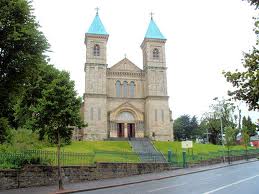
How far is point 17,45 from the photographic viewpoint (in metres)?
17.3

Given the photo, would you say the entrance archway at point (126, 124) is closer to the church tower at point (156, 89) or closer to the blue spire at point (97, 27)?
the church tower at point (156, 89)

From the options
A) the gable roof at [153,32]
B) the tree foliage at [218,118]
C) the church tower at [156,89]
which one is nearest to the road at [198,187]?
the church tower at [156,89]

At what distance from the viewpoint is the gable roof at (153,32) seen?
66.6m

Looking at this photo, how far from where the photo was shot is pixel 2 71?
17.6 metres

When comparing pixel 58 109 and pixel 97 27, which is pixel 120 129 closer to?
pixel 97 27

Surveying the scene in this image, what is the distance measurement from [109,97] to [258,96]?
5409 centimetres

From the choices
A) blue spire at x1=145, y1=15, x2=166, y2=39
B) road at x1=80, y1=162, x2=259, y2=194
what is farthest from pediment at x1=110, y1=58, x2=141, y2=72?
road at x1=80, y1=162, x2=259, y2=194

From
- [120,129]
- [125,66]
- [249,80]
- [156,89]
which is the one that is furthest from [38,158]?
[125,66]

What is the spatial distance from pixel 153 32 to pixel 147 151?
96.6 ft

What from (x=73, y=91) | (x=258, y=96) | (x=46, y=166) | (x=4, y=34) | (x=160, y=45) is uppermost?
(x=160, y=45)

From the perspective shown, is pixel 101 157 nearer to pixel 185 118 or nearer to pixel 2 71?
pixel 2 71

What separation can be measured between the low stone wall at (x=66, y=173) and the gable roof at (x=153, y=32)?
39.8 m

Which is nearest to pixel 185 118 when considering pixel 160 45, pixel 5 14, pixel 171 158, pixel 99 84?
pixel 160 45

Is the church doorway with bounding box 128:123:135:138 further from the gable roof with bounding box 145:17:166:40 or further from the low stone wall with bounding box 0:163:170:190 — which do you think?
the low stone wall with bounding box 0:163:170:190
